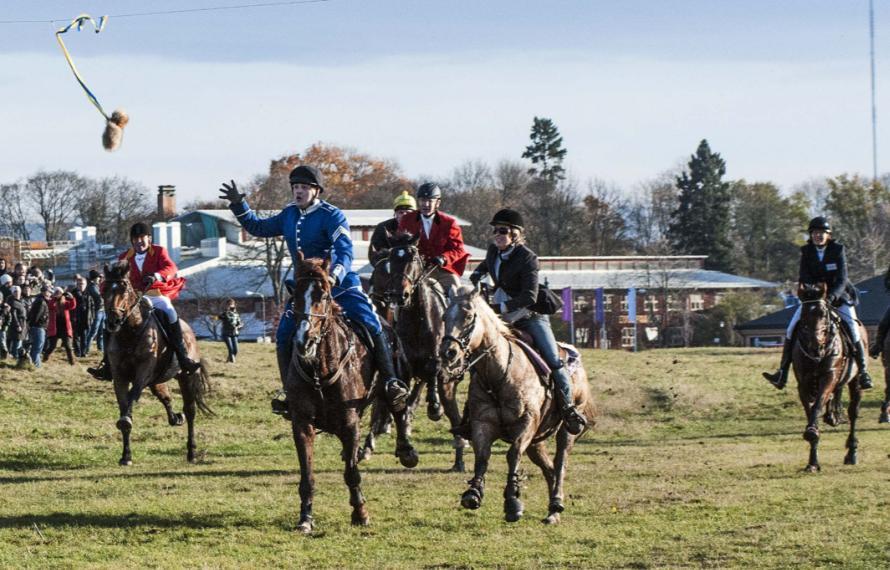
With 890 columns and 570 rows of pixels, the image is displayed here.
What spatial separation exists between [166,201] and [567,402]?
361ft

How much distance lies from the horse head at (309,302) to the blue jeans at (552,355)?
264 centimetres

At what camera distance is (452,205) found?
12975cm

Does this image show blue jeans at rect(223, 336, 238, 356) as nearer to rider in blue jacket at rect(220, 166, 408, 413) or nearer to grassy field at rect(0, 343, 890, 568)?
grassy field at rect(0, 343, 890, 568)

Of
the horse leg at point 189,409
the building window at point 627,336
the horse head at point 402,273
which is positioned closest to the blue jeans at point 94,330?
the horse leg at point 189,409

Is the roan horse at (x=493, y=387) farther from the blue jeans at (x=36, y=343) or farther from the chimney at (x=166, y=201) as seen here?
the chimney at (x=166, y=201)

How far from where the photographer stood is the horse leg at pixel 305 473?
13375 mm

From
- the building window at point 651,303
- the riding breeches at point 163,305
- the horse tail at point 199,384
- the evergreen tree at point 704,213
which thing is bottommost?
the building window at point 651,303

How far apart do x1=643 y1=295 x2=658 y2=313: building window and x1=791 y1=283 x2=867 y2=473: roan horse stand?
282ft

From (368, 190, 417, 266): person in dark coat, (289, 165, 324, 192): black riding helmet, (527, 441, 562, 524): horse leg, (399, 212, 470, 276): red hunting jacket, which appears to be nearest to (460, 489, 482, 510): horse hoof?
(527, 441, 562, 524): horse leg

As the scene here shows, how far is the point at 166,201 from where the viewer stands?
4754 inches

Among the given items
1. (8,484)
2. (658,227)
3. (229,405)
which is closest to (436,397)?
(8,484)

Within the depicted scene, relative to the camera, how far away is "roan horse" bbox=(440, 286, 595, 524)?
12.8 m

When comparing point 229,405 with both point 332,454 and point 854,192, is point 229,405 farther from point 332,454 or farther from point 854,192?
point 854,192

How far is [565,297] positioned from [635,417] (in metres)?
50.9
